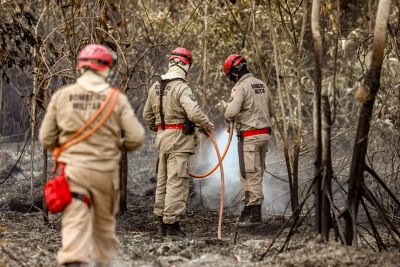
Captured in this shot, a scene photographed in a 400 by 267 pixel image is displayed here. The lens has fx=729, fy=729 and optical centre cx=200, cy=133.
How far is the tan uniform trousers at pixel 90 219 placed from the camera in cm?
523

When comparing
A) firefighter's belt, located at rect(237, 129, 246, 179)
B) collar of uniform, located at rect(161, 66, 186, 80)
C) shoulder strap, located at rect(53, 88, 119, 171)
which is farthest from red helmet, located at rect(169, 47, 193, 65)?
shoulder strap, located at rect(53, 88, 119, 171)

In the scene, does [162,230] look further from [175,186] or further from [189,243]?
[189,243]

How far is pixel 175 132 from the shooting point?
27.9 ft

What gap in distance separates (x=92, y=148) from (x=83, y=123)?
199 mm

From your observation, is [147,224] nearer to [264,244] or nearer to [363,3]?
[264,244]

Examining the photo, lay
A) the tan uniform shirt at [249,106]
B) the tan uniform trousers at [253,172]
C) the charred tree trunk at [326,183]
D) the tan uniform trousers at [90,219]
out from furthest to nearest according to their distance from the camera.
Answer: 1. the tan uniform trousers at [253,172]
2. the tan uniform shirt at [249,106]
3. the charred tree trunk at [326,183]
4. the tan uniform trousers at [90,219]

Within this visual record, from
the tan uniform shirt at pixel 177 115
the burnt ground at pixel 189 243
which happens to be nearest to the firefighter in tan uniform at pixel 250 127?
the burnt ground at pixel 189 243

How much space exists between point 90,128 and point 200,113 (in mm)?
3008

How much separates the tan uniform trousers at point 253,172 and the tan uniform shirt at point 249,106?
11cm

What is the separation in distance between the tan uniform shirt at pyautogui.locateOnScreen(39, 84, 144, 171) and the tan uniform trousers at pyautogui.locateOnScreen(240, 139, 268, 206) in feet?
13.9

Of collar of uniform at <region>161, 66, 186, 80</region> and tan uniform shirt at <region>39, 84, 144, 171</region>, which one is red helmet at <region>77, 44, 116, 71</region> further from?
collar of uniform at <region>161, 66, 186, 80</region>

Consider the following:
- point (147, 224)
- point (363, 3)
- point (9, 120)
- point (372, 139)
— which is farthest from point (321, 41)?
point (9, 120)

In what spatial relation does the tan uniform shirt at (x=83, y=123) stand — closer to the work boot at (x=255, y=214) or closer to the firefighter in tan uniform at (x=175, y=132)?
the firefighter in tan uniform at (x=175, y=132)

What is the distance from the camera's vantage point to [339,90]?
52.1 ft
